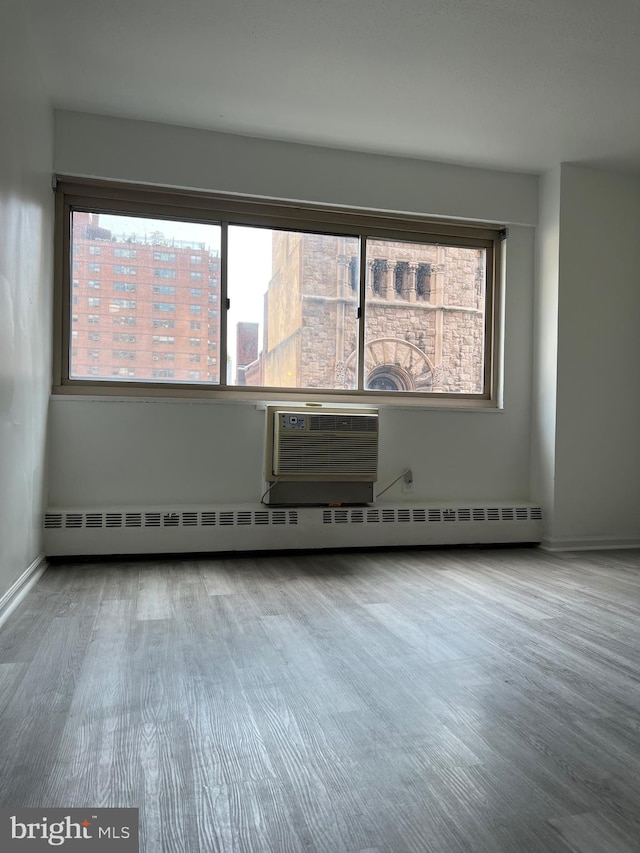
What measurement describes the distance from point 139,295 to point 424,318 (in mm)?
2018

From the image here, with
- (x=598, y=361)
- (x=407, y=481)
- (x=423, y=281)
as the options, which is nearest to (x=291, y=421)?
(x=407, y=481)

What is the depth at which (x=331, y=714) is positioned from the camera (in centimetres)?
177

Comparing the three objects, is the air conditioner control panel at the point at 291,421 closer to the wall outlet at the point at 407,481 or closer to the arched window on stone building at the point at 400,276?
the wall outlet at the point at 407,481

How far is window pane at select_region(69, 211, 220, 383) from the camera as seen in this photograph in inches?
157

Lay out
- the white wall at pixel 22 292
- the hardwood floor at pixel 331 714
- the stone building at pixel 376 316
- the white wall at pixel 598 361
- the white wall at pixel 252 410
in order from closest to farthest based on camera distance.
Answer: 1. the hardwood floor at pixel 331 714
2. the white wall at pixel 22 292
3. the white wall at pixel 252 410
4. the stone building at pixel 376 316
5. the white wall at pixel 598 361

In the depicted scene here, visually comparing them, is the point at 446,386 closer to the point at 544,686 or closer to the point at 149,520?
the point at 149,520

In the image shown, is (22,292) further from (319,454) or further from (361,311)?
(361,311)

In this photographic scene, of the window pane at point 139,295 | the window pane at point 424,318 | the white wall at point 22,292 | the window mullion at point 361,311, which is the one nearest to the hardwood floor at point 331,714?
the white wall at point 22,292

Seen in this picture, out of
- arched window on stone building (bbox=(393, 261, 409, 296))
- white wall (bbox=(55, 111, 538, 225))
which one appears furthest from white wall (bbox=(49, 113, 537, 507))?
arched window on stone building (bbox=(393, 261, 409, 296))

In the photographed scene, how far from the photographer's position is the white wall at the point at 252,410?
390 centimetres

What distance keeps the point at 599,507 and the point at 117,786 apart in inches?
158

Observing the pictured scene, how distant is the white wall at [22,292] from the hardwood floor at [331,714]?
0.47m

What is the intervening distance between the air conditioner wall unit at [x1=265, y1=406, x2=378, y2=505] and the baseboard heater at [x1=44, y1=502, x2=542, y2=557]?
0.38 ft

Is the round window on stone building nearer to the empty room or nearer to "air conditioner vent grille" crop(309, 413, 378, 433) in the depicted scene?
the empty room
